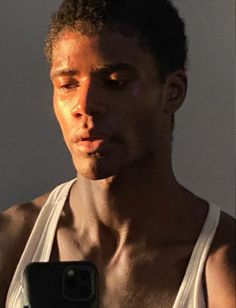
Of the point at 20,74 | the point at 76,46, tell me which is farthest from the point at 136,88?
the point at 20,74

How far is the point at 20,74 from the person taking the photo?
2.88 ft

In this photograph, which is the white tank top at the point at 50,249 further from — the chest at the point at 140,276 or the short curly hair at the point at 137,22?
the short curly hair at the point at 137,22

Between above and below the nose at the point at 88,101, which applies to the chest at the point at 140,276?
below

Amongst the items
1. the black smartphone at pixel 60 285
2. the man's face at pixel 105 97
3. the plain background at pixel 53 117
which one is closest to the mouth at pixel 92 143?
the man's face at pixel 105 97

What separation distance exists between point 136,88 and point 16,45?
29 centimetres

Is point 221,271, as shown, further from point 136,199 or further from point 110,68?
point 110,68

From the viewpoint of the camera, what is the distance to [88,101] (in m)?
0.62

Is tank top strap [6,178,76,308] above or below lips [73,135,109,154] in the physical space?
below

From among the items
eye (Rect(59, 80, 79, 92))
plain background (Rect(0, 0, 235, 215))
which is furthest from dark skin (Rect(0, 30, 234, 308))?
plain background (Rect(0, 0, 235, 215))

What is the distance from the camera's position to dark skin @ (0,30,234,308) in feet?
2.04

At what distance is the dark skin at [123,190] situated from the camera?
0.62 meters

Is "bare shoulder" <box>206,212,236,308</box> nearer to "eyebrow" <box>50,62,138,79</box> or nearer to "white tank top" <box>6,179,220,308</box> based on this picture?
"white tank top" <box>6,179,220,308</box>

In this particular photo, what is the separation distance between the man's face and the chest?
10 centimetres

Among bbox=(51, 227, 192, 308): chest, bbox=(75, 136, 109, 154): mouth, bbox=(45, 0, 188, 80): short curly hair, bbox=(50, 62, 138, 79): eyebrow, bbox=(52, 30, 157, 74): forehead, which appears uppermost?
bbox=(45, 0, 188, 80): short curly hair
